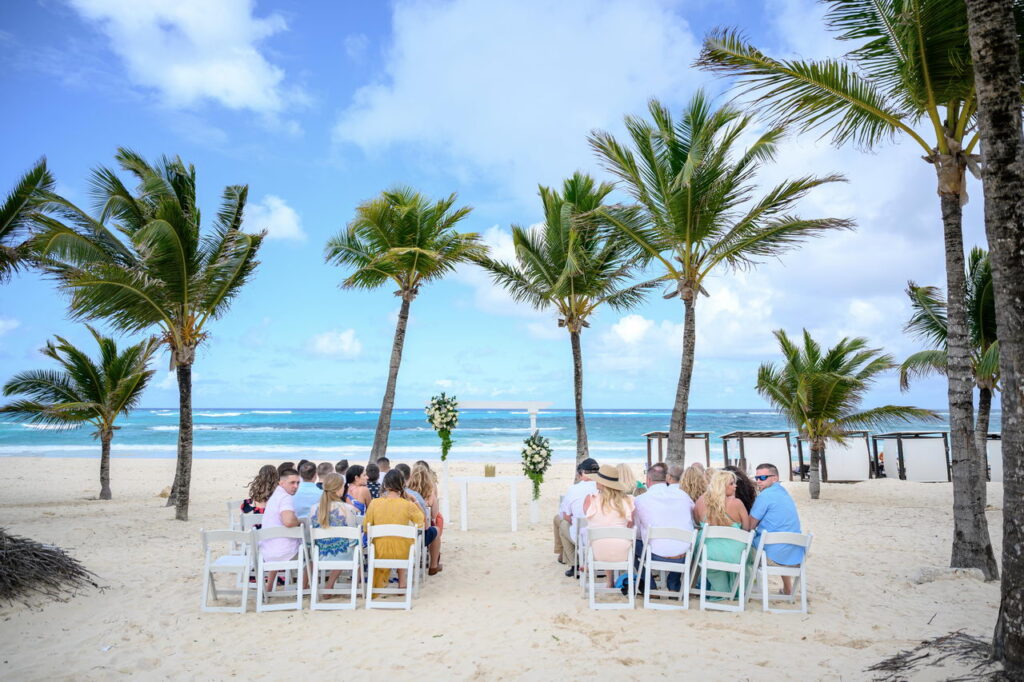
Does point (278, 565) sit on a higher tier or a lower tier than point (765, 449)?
lower

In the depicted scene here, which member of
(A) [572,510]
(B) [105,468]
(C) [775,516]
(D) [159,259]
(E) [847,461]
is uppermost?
(D) [159,259]

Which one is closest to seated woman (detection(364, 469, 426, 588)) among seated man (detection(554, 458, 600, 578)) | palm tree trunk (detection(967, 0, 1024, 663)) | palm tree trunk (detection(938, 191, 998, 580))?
seated man (detection(554, 458, 600, 578))

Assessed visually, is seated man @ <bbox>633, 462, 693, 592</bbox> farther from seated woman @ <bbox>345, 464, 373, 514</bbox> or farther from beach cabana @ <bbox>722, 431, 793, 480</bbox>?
beach cabana @ <bbox>722, 431, 793, 480</bbox>

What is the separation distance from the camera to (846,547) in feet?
27.9

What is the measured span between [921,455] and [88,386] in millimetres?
21062

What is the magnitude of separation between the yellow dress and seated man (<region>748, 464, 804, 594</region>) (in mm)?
3146

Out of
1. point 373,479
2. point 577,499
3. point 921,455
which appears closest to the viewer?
point 577,499

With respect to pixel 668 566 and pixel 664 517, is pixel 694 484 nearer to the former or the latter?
pixel 664 517

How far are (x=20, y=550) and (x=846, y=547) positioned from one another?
9407mm

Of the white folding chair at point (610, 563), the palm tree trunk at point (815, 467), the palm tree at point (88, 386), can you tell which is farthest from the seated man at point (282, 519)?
the palm tree trunk at point (815, 467)

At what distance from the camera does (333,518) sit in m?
6.19

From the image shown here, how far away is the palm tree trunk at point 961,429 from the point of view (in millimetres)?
6527

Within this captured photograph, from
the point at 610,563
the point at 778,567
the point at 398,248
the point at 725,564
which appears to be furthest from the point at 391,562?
the point at 398,248

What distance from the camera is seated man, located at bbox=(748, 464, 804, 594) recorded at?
5.75 metres
